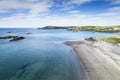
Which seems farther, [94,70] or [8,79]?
[94,70]

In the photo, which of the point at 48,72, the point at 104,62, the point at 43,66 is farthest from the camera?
the point at 104,62

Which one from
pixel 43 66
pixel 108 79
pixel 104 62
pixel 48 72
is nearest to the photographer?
pixel 108 79

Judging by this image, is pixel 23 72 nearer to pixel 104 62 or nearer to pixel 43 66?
pixel 43 66

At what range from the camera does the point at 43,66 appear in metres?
31.9

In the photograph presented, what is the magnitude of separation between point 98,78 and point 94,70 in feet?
13.5

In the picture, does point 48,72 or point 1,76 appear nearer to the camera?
point 1,76

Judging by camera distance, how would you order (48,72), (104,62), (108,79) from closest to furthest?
(108,79) → (48,72) → (104,62)

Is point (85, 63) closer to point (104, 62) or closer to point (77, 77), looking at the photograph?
point (104, 62)

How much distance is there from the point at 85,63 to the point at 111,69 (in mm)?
6310

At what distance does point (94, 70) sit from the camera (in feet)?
94.3

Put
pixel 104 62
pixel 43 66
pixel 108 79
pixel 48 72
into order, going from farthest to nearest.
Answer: pixel 104 62
pixel 43 66
pixel 48 72
pixel 108 79

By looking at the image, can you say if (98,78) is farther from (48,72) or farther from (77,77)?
(48,72)

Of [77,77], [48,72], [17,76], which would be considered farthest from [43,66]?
[77,77]

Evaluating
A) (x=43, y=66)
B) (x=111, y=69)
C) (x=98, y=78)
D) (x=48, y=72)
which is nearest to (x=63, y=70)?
(x=48, y=72)
